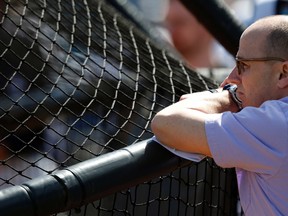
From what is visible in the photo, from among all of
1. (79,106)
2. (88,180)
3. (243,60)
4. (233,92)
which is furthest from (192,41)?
(88,180)

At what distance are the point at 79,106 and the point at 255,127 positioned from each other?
0.73 m

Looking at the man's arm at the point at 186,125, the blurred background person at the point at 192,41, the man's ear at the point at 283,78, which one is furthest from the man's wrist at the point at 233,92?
the blurred background person at the point at 192,41

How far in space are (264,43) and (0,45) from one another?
2.56ft

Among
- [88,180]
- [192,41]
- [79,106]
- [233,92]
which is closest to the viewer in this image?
[88,180]

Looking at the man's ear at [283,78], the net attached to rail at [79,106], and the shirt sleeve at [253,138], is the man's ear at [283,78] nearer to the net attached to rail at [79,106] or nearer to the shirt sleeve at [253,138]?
the shirt sleeve at [253,138]

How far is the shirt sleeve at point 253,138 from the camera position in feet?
5.47

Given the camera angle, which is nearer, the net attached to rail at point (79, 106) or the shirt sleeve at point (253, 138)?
the shirt sleeve at point (253, 138)

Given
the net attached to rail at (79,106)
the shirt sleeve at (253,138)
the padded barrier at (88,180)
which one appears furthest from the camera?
the net attached to rail at (79,106)

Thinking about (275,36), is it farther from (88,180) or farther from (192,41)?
(192,41)

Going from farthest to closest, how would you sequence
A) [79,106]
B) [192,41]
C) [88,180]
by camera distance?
1. [192,41]
2. [79,106]
3. [88,180]

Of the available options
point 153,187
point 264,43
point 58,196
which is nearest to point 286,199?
point 264,43

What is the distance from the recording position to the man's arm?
5.60 ft

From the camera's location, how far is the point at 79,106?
2.29 metres

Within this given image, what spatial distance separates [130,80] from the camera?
250cm
